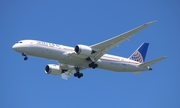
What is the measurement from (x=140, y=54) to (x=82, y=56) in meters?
11.2

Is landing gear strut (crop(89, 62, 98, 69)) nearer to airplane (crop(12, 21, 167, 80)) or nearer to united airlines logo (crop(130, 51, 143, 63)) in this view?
airplane (crop(12, 21, 167, 80))

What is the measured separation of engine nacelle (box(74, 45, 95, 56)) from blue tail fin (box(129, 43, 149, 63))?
29.7ft

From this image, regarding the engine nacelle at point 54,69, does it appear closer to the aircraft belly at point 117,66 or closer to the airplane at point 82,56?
the airplane at point 82,56

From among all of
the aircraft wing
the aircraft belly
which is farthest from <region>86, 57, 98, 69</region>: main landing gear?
the aircraft belly

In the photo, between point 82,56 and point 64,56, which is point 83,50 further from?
point 64,56

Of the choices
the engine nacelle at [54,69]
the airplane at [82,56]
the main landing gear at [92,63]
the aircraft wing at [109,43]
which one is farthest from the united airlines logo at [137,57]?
the engine nacelle at [54,69]

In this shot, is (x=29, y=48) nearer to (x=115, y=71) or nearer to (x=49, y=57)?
(x=49, y=57)

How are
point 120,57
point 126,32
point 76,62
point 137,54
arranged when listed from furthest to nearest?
point 137,54, point 120,57, point 76,62, point 126,32

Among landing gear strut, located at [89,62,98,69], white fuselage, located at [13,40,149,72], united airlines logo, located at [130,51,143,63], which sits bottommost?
landing gear strut, located at [89,62,98,69]

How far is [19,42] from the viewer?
43.1 meters

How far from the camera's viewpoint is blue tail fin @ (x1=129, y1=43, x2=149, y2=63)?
51.1 metres

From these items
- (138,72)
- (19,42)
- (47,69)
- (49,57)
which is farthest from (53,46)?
(138,72)

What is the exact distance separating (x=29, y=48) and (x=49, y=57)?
2575 mm

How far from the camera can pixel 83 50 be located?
4369 centimetres
